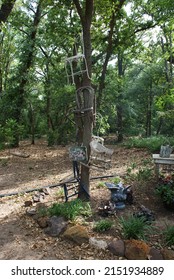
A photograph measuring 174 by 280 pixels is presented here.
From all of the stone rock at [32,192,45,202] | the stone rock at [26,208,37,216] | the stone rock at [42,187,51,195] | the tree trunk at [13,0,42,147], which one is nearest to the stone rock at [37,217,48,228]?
the stone rock at [26,208,37,216]

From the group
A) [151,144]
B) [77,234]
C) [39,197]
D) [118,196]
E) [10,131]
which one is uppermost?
[10,131]

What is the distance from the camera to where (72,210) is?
407 centimetres

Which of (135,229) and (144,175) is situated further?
(144,175)

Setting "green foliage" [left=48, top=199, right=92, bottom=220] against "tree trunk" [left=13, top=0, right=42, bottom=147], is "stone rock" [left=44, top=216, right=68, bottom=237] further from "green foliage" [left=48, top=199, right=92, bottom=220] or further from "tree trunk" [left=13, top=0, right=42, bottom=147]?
"tree trunk" [left=13, top=0, right=42, bottom=147]

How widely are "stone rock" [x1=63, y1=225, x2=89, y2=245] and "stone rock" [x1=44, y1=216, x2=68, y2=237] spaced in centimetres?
12

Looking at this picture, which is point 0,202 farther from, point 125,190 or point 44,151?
point 44,151

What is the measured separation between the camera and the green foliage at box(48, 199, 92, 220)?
Result: 4.01m

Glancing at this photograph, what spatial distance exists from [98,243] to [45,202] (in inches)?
70.2

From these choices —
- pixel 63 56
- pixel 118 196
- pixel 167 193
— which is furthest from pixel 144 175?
pixel 63 56

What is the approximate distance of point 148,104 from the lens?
1966 centimetres

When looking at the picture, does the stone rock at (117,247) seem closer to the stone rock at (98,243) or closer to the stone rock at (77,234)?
the stone rock at (98,243)

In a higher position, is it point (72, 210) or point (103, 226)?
point (72, 210)

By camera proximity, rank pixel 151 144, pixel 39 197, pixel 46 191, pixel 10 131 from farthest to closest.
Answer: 1. pixel 151 144
2. pixel 10 131
3. pixel 46 191
4. pixel 39 197

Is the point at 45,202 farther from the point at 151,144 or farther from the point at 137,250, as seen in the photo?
the point at 151,144
